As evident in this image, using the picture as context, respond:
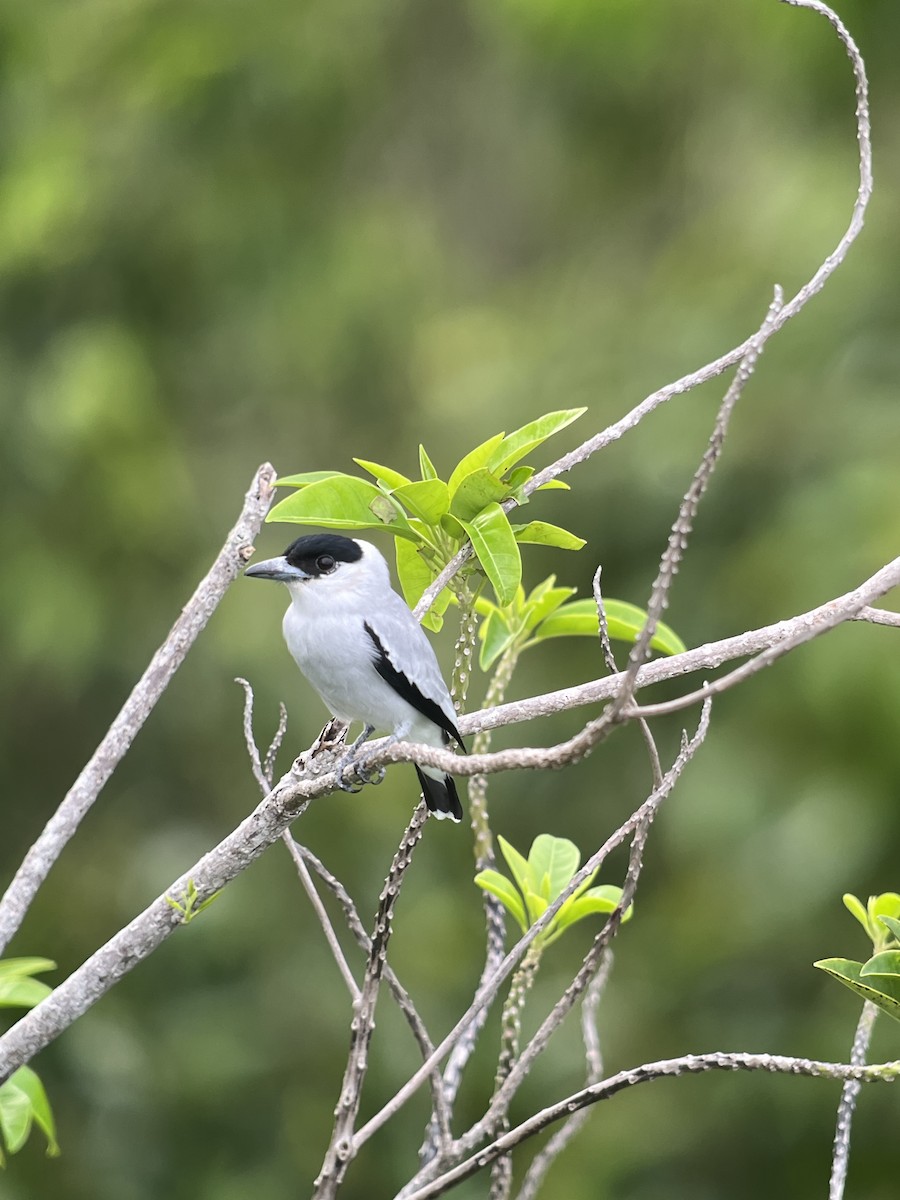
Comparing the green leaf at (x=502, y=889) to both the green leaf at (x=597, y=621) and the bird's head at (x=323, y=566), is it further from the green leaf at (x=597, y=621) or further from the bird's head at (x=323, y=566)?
the bird's head at (x=323, y=566)

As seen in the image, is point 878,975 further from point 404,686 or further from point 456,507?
point 404,686

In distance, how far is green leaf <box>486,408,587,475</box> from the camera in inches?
77.9

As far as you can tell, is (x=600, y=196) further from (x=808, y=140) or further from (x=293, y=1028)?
(x=293, y=1028)

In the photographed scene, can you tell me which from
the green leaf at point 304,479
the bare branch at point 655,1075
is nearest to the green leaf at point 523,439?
the green leaf at point 304,479

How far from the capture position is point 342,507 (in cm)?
197

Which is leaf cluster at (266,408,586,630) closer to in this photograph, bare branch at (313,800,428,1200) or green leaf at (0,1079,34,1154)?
bare branch at (313,800,428,1200)

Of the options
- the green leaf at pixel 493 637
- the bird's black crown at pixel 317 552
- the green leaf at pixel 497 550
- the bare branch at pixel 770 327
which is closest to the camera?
the bare branch at pixel 770 327

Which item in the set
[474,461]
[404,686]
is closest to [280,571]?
[404,686]

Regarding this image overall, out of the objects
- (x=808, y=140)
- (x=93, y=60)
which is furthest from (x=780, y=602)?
(x=93, y=60)

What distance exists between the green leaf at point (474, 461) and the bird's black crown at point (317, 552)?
80 centimetres

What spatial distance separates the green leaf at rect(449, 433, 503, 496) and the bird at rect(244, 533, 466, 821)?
53 centimetres

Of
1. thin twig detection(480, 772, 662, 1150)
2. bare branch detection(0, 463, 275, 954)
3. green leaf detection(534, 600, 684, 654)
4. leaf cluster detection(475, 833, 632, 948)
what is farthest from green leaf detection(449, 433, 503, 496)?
thin twig detection(480, 772, 662, 1150)

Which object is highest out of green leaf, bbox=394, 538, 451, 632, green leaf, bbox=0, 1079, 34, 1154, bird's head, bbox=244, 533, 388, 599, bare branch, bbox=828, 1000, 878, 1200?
green leaf, bbox=394, 538, 451, 632

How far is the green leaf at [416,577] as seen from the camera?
2119mm
